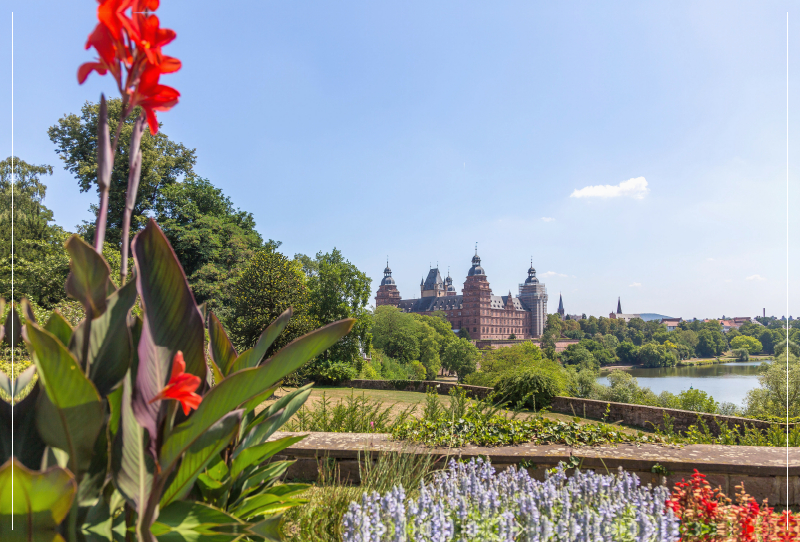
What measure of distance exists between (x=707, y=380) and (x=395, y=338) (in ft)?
117

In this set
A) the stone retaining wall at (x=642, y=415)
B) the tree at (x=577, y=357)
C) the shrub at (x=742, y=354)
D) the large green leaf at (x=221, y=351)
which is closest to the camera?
the large green leaf at (x=221, y=351)

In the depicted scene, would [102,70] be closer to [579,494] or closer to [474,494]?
[474,494]

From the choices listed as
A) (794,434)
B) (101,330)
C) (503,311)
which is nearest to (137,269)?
(101,330)

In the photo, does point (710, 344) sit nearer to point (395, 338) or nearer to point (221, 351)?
point (395, 338)

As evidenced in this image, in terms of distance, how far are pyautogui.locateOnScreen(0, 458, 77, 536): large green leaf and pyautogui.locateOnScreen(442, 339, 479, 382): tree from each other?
54.1 metres

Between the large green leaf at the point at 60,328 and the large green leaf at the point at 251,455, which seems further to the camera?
the large green leaf at the point at 251,455

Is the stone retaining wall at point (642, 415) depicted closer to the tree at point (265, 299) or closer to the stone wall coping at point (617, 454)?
the stone wall coping at point (617, 454)

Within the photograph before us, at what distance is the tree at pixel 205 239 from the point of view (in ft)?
70.2

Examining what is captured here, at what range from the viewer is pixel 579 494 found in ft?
7.57

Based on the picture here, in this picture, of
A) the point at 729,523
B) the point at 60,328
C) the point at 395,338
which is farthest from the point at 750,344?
the point at 60,328

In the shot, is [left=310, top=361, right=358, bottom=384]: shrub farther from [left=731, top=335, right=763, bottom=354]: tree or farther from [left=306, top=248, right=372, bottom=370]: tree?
[left=731, top=335, right=763, bottom=354]: tree

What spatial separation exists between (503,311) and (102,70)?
372ft

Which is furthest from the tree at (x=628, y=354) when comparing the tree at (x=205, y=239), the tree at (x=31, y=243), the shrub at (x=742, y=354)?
the tree at (x=31, y=243)

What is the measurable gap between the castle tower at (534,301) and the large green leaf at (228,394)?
11899cm
